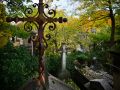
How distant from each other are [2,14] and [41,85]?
14.2 ft

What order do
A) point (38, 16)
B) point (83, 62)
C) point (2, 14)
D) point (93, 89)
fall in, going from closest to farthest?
point (38, 16) < point (2, 14) < point (93, 89) < point (83, 62)

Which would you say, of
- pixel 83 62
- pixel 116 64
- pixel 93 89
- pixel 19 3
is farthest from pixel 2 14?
pixel 83 62

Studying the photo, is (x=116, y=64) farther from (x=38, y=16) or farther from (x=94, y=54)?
(x=94, y=54)

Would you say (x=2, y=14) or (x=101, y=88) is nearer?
(x=2, y=14)

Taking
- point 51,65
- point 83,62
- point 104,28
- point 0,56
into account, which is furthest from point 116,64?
point 83,62

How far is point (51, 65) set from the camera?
20203 millimetres

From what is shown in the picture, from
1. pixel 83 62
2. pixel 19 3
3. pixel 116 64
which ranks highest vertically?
pixel 19 3

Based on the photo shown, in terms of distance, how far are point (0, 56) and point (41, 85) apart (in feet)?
21.0

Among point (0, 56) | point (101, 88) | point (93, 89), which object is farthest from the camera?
point (93, 89)

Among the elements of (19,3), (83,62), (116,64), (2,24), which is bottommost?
(83,62)

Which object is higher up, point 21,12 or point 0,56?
point 21,12

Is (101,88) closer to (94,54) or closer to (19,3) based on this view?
(19,3)

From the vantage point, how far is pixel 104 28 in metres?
26.4

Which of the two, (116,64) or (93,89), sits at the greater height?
(116,64)
